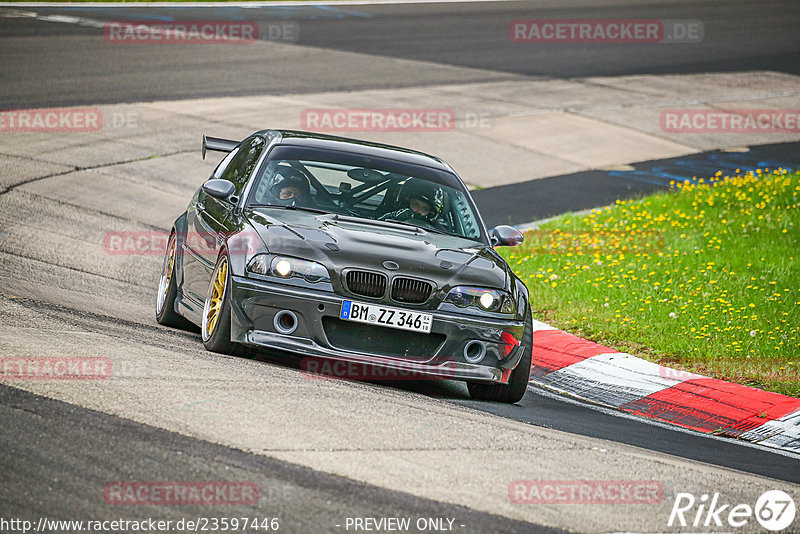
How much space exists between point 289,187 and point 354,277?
4.75ft

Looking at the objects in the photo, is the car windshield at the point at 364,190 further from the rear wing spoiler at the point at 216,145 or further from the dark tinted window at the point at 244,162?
the rear wing spoiler at the point at 216,145

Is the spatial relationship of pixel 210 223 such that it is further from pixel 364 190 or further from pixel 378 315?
pixel 378 315

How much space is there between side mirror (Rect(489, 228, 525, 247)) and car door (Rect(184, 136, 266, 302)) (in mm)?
1885

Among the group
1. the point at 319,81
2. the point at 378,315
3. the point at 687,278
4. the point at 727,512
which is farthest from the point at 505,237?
the point at 319,81

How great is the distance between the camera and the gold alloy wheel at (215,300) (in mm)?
7305

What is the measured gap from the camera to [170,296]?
8664 millimetres

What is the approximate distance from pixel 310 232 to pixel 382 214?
37.2 inches

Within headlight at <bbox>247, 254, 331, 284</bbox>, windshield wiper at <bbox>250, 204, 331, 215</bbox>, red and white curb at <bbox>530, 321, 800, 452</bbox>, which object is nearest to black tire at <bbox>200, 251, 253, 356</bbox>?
headlight at <bbox>247, 254, 331, 284</bbox>

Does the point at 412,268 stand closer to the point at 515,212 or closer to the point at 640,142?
the point at 515,212

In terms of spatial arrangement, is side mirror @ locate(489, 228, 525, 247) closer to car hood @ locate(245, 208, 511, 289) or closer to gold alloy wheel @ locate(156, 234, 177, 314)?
car hood @ locate(245, 208, 511, 289)

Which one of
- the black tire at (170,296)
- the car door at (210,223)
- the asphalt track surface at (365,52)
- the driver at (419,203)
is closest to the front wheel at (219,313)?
the car door at (210,223)

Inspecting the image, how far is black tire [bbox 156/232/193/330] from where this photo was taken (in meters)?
8.67

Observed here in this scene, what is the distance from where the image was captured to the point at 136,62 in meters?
23.0

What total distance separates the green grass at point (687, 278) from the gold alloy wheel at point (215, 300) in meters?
3.80
